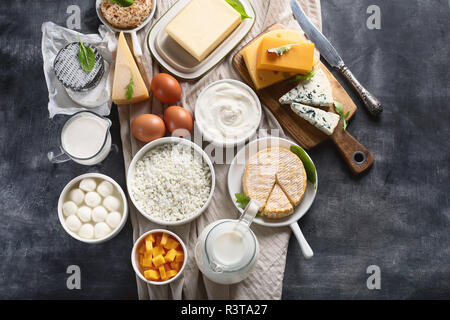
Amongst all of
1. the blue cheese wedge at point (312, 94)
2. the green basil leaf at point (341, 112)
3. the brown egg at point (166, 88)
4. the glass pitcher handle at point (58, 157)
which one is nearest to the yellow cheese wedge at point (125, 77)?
the brown egg at point (166, 88)

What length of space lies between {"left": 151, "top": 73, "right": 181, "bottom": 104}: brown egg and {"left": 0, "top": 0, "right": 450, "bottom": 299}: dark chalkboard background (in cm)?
28

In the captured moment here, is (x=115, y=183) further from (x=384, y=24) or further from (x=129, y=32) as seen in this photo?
(x=384, y=24)

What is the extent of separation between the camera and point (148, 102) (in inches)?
72.3

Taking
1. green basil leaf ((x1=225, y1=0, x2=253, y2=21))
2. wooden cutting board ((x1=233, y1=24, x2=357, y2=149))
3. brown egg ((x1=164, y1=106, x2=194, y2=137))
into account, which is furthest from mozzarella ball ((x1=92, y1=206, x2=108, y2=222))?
green basil leaf ((x1=225, y1=0, x2=253, y2=21))

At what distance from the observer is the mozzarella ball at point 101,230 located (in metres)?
1.67

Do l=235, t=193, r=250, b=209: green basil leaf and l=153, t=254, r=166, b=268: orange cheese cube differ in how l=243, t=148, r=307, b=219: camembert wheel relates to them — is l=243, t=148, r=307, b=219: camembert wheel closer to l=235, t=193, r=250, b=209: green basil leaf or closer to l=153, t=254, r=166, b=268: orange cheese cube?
l=235, t=193, r=250, b=209: green basil leaf

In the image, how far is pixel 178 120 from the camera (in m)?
1.73

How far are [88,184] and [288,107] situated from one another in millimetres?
937

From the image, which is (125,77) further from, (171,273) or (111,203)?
(171,273)

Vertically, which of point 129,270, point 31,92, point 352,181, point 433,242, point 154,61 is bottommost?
point 129,270

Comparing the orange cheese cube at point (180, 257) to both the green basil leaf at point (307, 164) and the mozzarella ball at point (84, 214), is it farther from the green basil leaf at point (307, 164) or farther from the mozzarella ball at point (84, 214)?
the green basil leaf at point (307, 164)

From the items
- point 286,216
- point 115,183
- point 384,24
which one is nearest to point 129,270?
point 115,183

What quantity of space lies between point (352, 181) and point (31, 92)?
5.14ft

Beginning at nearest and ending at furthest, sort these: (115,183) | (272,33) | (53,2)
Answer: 1. (115,183)
2. (272,33)
3. (53,2)
